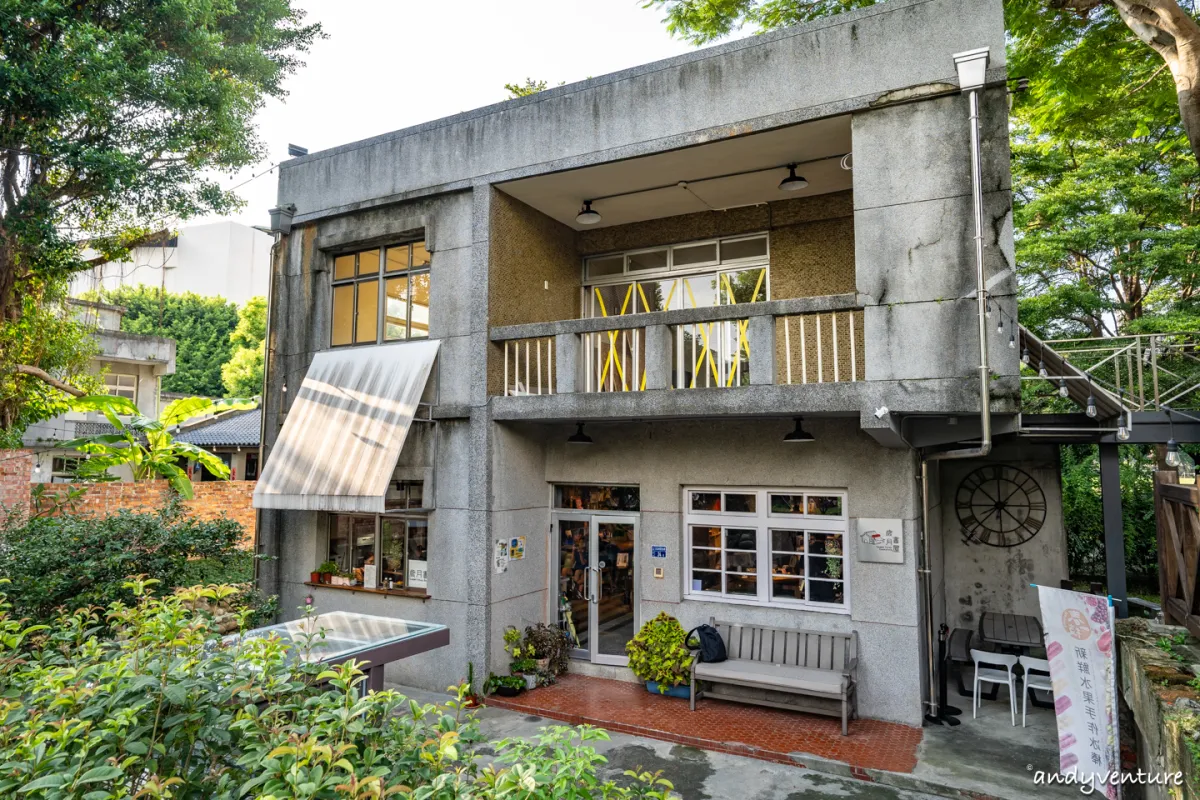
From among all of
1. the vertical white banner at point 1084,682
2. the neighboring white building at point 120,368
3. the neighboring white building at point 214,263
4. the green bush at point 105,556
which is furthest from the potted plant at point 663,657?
the neighboring white building at point 214,263

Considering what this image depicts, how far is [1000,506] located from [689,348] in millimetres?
6144

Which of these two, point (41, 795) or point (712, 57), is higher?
point (712, 57)

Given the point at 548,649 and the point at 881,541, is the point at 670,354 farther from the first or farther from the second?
the point at 548,649

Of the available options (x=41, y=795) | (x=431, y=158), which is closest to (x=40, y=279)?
(x=431, y=158)

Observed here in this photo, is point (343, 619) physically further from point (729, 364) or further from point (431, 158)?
point (431, 158)

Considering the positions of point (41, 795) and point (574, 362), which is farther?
point (574, 362)

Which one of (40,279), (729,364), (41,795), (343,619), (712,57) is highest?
(712,57)

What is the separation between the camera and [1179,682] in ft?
14.5

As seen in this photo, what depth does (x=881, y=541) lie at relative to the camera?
872cm

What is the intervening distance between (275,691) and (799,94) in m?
8.14

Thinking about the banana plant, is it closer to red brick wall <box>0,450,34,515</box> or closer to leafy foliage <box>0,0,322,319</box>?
leafy foliage <box>0,0,322,319</box>

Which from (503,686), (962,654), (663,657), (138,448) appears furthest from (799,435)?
(138,448)

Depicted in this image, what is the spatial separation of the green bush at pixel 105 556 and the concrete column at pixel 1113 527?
1055 centimetres

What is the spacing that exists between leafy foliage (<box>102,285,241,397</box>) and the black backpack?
137ft
